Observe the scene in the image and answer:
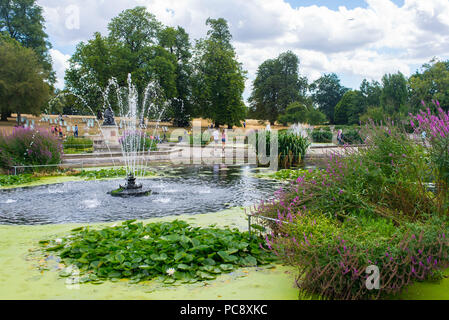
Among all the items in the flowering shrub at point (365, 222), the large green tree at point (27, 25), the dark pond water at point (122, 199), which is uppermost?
the large green tree at point (27, 25)

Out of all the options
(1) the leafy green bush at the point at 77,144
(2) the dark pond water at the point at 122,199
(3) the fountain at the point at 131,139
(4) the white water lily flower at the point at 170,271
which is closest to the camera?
(4) the white water lily flower at the point at 170,271

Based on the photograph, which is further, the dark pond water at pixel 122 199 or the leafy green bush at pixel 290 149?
the leafy green bush at pixel 290 149

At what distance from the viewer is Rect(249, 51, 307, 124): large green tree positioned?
6550cm

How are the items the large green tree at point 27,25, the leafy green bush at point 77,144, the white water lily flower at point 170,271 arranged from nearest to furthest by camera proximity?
the white water lily flower at point 170,271 < the leafy green bush at point 77,144 < the large green tree at point 27,25

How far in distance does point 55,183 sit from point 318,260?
10.5 metres

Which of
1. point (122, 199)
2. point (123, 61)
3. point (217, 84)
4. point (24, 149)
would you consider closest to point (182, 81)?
point (217, 84)

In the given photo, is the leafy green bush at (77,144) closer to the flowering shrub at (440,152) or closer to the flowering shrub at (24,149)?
the flowering shrub at (24,149)

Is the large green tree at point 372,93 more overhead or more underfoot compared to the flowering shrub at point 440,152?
more overhead

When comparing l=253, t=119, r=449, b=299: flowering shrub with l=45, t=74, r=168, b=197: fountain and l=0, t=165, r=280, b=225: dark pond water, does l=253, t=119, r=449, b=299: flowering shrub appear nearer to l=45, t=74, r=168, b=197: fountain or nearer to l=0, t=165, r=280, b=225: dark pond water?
l=0, t=165, r=280, b=225: dark pond water

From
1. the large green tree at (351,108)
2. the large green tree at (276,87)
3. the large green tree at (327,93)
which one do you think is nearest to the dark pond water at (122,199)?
the large green tree at (276,87)

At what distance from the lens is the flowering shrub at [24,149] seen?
43.8 ft

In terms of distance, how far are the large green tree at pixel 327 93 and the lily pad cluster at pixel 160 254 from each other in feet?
273

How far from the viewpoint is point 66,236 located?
6.09 meters
